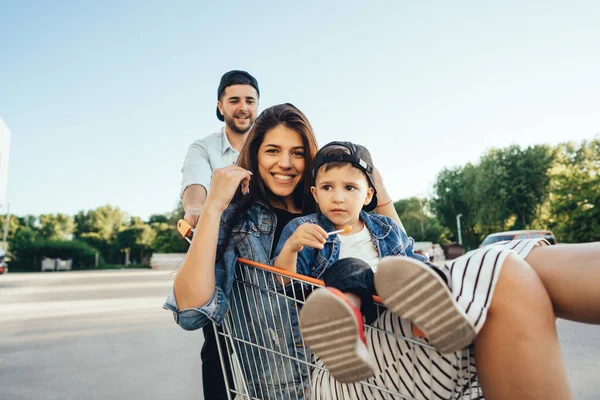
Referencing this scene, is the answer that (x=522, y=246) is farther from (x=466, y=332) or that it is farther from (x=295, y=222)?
(x=295, y=222)

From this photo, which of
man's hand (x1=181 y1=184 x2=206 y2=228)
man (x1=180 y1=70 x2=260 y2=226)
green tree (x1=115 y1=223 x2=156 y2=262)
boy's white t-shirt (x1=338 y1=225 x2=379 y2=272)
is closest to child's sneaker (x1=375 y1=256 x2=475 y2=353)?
boy's white t-shirt (x1=338 y1=225 x2=379 y2=272)

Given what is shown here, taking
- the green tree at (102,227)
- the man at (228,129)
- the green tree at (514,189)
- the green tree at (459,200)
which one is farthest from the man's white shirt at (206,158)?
the green tree at (102,227)

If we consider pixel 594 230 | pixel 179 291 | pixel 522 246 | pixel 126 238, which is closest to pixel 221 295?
pixel 179 291

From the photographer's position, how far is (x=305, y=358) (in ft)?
5.32

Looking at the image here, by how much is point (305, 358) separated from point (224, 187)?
2.21ft

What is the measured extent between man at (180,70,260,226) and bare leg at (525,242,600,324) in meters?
1.95

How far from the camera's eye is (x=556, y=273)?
3.89ft

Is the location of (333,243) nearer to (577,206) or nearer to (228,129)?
(228,129)

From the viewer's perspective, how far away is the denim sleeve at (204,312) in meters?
1.58

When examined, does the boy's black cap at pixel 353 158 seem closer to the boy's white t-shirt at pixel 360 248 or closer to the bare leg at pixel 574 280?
the boy's white t-shirt at pixel 360 248

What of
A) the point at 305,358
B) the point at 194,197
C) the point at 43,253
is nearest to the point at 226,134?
the point at 194,197

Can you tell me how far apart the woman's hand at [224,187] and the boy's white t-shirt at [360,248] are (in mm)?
577

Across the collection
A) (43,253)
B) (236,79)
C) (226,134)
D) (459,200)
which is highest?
(236,79)

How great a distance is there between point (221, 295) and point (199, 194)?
102 cm
